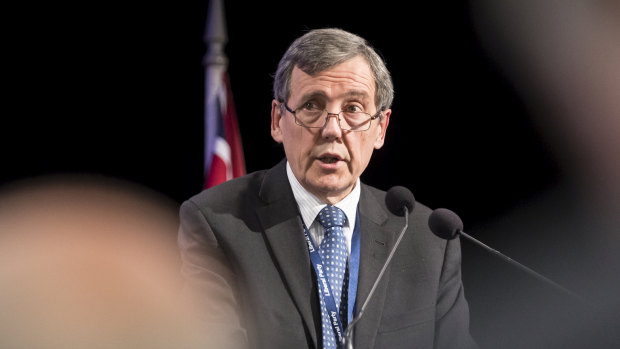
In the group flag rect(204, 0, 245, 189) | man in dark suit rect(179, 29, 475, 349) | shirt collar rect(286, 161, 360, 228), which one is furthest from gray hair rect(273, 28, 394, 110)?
flag rect(204, 0, 245, 189)

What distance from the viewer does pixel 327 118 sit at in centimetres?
221

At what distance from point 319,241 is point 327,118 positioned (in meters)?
0.37

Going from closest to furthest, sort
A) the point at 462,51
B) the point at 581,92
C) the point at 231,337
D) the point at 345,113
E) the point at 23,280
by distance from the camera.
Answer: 1. the point at 23,280
2. the point at 231,337
3. the point at 345,113
4. the point at 581,92
5. the point at 462,51

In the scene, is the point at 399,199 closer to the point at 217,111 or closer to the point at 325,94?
the point at 325,94

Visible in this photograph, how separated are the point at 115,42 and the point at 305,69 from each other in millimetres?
1857

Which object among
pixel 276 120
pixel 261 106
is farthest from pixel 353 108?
pixel 261 106

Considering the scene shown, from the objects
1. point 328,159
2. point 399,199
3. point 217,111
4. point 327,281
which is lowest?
point 327,281

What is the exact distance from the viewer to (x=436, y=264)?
2.32m

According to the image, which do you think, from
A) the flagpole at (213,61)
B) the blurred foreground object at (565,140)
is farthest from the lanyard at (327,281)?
the flagpole at (213,61)

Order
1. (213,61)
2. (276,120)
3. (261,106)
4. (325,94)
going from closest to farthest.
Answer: (325,94), (276,120), (213,61), (261,106)

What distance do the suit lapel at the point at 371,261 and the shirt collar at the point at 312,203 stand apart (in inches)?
1.3

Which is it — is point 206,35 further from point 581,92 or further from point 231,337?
point 231,337

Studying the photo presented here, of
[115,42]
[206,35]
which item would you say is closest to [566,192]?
[206,35]

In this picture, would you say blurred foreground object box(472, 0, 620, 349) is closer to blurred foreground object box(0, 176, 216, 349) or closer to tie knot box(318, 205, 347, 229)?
tie knot box(318, 205, 347, 229)
